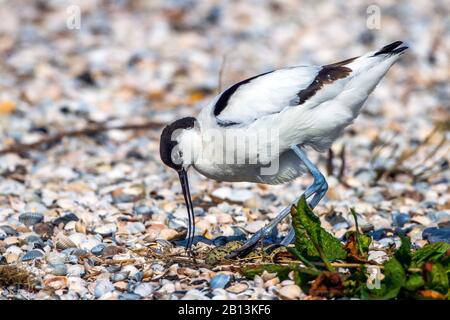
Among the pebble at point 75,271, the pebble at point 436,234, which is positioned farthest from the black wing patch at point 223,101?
the pebble at point 436,234

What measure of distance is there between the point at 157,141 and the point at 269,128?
123 inches

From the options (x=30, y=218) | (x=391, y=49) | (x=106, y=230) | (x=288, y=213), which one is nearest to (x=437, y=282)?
(x=288, y=213)

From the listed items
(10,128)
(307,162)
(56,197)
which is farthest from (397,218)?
(10,128)

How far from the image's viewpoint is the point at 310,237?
3.88 m

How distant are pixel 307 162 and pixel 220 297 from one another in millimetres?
1106

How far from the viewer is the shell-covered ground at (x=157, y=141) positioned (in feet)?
14.1

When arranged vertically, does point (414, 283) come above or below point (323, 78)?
below

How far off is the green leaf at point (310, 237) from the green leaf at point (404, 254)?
325 millimetres

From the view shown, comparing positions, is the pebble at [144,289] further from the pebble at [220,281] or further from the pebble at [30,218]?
the pebble at [30,218]

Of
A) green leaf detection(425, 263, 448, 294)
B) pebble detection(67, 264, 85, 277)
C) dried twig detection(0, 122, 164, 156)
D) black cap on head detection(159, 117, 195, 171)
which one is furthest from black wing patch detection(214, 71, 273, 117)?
dried twig detection(0, 122, 164, 156)

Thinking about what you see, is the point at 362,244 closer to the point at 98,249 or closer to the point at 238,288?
the point at 238,288

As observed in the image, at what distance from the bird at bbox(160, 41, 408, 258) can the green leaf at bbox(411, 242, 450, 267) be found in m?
0.90

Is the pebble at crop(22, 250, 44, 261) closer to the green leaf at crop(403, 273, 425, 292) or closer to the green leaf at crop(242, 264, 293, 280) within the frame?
the green leaf at crop(242, 264, 293, 280)

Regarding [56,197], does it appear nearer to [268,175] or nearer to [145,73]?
[268,175]
